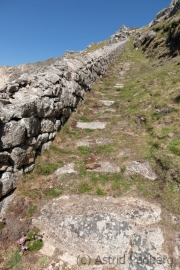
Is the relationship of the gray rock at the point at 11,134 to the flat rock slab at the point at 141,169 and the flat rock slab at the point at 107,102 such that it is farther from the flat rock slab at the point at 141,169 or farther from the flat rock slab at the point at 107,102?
the flat rock slab at the point at 107,102

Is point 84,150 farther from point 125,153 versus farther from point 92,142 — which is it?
point 125,153

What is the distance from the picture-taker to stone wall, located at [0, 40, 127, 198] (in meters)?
6.49

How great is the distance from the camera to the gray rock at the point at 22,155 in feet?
22.1

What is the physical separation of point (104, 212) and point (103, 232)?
24.8 inches

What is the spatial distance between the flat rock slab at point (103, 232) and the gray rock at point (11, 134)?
2.31 meters

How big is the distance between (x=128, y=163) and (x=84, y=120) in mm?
4770

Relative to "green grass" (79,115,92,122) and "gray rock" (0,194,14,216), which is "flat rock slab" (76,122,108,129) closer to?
"green grass" (79,115,92,122)

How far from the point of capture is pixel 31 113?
7.57 metres

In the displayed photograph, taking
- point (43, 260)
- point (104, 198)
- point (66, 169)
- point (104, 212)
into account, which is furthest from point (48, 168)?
point (43, 260)

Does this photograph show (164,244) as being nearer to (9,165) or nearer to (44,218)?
(44,218)

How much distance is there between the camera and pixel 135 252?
191 inches

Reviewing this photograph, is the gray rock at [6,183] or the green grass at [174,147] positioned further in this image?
the green grass at [174,147]

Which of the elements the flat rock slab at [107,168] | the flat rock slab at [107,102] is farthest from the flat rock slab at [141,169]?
the flat rock slab at [107,102]

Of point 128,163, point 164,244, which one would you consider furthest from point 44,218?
point 128,163
